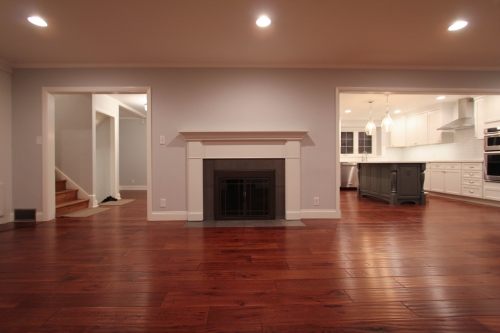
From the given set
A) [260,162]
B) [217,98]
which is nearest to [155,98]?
[217,98]

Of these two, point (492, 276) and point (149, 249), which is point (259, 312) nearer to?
point (149, 249)

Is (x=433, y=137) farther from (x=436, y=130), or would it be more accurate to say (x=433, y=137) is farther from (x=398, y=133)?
(x=398, y=133)

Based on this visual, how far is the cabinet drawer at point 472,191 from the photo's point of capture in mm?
4812

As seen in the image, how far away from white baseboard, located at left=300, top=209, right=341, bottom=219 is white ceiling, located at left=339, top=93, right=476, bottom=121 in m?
3.01

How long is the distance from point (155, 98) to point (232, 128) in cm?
121

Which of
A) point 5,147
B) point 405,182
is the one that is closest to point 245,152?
point 5,147

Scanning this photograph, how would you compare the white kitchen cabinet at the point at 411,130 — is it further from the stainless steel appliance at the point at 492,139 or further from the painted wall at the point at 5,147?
the painted wall at the point at 5,147

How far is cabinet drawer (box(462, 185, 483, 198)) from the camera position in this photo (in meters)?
4.81

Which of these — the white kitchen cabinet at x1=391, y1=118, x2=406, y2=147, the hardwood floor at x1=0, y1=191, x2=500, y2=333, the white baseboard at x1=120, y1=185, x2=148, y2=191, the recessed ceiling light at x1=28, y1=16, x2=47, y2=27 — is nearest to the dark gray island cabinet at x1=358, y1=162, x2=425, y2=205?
the hardwood floor at x1=0, y1=191, x2=500, y2=333

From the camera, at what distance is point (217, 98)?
11.5ft

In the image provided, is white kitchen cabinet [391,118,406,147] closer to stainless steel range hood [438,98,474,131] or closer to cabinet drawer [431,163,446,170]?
cabinet drawer [431,163,446,170]

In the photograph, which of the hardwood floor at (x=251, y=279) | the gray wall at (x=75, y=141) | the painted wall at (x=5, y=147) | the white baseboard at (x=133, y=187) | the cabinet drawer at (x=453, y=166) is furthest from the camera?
the white baseboard at (x=133, y=187)

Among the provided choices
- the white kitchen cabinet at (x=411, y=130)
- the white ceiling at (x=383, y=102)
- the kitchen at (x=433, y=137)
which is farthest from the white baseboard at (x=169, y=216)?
the white kitchen cabinet at (x=411, y=130)

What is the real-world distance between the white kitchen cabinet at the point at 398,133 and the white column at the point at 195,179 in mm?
7092
